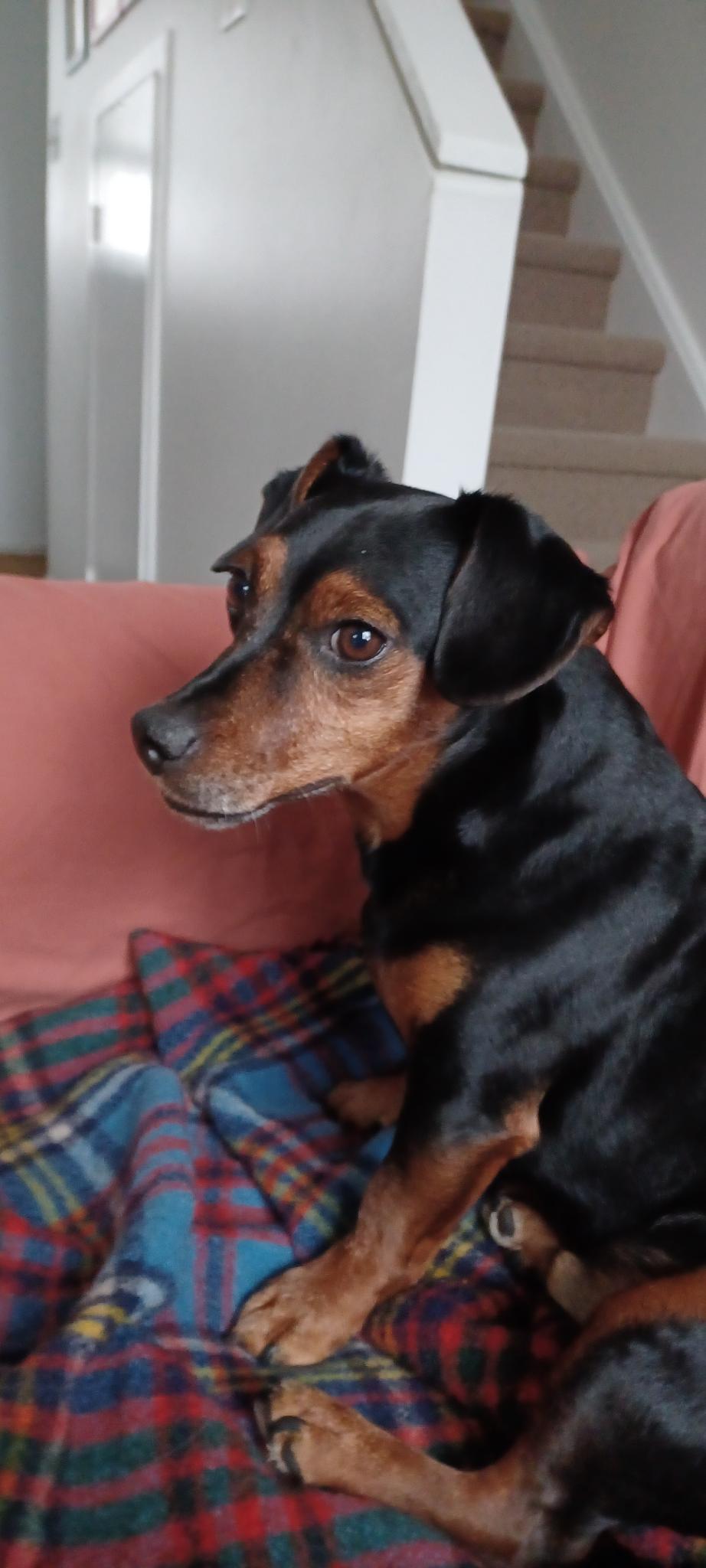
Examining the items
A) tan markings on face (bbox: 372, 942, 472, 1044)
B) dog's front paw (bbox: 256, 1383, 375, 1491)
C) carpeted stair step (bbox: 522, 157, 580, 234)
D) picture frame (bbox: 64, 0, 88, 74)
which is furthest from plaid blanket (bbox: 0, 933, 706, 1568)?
picture frame (bbox: 64, 0, 88, 74)

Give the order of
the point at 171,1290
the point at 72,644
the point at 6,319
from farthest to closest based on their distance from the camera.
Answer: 1. the point at 6,319
2. the point at 72,644
3. the point at 171,1290

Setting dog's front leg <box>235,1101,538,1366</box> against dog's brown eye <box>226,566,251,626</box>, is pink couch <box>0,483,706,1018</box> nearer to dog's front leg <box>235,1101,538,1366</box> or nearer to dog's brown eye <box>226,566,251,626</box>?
dog's brown eye <box>226,566,251,626</box>

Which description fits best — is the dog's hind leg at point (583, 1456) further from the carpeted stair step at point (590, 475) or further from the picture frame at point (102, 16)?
the picture frame at point (102, 16)

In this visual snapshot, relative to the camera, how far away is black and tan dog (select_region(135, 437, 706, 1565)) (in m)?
1.19

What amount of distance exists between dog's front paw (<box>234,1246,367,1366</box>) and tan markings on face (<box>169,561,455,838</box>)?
606mm

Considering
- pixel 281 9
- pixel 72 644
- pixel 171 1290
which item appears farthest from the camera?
pixel 281 9

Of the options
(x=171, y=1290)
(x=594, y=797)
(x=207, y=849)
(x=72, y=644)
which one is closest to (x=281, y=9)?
(x=72, y=644)

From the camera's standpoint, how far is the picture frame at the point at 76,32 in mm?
4863

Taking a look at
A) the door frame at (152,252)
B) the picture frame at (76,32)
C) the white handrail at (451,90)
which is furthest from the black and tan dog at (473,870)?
the picture frame at (76,32)

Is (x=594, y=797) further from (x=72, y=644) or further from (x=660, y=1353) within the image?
(x=72, y=644)

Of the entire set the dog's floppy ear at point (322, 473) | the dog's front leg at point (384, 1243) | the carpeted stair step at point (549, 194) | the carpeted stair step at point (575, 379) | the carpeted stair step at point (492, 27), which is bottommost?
the dog's front leg at point (384, 1243)

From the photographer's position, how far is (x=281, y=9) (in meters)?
2.99

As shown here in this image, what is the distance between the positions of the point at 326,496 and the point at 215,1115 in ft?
2.95

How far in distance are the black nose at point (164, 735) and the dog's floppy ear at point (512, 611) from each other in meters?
0.29
